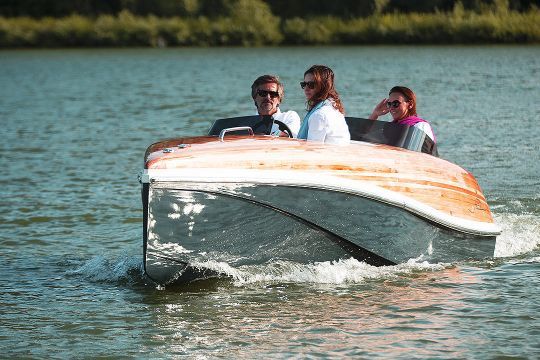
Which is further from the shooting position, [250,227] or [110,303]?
[110,303]

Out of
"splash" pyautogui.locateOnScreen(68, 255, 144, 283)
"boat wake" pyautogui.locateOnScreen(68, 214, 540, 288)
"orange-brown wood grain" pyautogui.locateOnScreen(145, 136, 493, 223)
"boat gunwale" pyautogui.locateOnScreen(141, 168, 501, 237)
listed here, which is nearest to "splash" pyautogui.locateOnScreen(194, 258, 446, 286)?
"boat wake" pyautogui.locateOnScreen(68, 214, 540, 288)

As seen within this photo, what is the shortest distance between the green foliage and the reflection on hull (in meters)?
36.6

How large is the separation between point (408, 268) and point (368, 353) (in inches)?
72.6

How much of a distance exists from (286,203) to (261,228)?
26 cm

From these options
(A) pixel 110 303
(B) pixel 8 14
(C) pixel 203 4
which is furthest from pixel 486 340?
(B) pixel 8 14

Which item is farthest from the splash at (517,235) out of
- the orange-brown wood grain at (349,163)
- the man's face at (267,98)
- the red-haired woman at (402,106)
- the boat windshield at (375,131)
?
the man's face at (267,98)

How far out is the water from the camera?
7422mm

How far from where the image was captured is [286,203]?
789cm

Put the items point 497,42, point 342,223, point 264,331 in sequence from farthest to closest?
point 497,42 → point 342,223 → point 264,331

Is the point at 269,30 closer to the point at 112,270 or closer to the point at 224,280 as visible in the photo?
the point at 112,270

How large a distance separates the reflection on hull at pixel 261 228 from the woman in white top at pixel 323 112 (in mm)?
632

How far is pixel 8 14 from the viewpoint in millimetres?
60750

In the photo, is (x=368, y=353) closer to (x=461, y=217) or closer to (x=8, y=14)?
(x=461, y=217)

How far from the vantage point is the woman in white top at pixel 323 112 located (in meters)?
8.49
